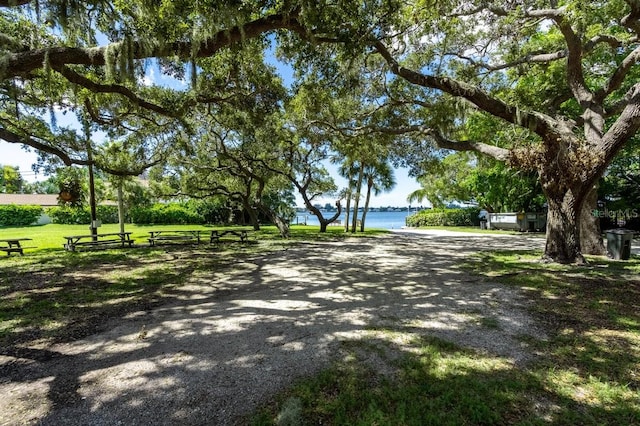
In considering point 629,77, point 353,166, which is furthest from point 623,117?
point 353,166

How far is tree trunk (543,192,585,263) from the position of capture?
7.70m

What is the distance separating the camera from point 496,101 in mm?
7758

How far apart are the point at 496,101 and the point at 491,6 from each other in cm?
223

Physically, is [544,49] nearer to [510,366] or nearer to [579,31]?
[579,31]

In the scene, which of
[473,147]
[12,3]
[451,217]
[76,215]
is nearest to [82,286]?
[12,3]

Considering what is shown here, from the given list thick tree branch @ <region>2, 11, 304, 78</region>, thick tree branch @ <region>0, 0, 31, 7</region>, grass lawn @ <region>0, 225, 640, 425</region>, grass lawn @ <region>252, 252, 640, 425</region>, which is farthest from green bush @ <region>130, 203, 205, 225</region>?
grass lawn @ <region>252, 252, 640, 425</region>

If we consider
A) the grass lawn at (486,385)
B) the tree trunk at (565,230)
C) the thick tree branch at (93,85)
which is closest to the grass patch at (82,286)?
the grass lawn at (486,385)

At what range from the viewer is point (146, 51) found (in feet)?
18.0

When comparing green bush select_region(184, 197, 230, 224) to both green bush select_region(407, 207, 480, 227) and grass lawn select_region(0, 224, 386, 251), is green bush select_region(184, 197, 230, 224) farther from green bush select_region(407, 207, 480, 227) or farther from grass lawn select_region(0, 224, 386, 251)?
green bush select_region(407, 207, 480, 227)

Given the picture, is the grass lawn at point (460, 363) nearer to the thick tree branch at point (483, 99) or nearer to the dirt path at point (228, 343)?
the dirt path at point (228, 343)

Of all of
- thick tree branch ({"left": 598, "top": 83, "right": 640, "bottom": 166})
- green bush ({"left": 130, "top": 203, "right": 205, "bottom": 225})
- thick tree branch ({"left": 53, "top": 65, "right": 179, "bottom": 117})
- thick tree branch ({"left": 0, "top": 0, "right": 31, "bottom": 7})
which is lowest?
green bush ({"left": 130, "top": 203, "right": 205, "bottom": 225})

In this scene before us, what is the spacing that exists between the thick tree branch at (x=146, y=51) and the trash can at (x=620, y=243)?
31.4 ft

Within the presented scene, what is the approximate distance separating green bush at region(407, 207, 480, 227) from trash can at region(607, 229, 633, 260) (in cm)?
2165

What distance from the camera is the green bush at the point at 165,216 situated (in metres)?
30.9
